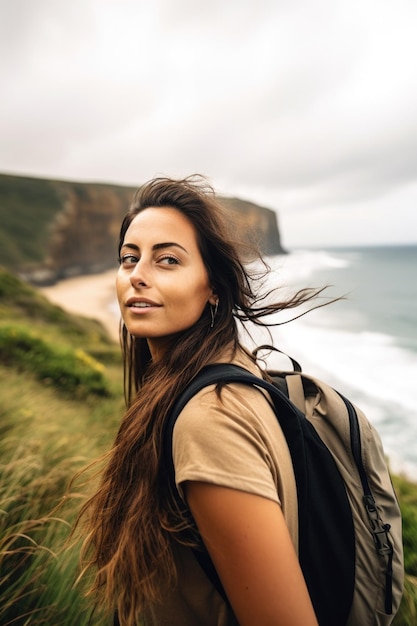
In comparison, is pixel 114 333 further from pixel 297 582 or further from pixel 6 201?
pixel 6 201

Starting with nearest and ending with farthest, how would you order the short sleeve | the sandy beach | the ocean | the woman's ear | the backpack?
the short sleeve < the backpack < the woman's ear < the ocean < the sandy beach

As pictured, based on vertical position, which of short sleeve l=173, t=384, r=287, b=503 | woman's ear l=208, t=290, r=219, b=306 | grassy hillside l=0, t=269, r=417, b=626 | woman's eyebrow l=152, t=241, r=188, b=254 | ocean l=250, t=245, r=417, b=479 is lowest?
ocean l=250, t=245, r=417, b=479

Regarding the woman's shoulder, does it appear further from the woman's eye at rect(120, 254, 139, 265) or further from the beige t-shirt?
the woman's eye at rect(120, 254, 139, 265)

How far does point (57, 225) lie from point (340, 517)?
58.2 metres

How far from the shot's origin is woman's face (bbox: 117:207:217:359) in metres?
1.39

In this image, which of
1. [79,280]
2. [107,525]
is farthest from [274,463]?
[79,280]

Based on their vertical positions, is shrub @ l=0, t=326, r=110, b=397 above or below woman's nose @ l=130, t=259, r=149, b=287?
below

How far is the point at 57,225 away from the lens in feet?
176

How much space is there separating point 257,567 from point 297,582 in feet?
0.40

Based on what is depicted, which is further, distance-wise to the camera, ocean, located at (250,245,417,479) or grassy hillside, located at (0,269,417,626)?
ocean, located at (250,245,417,479)

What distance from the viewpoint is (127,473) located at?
1.28m

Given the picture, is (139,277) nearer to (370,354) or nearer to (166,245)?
(166,245)

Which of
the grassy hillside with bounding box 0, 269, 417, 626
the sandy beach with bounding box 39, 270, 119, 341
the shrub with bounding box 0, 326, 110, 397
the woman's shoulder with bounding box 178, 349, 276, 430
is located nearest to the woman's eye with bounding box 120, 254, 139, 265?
the woman's shoulder with bounding box 178, 349, 276, 430

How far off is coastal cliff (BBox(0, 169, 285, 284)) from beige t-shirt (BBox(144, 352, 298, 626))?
4716 cm
